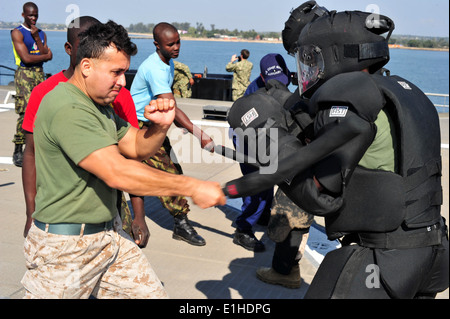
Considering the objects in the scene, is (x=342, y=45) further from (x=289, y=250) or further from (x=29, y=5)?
(x=29, y=5)

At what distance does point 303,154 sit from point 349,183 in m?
0.40

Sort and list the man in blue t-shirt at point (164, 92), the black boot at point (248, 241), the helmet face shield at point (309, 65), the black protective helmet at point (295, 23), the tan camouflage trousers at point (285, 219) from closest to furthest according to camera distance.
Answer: the helmet face shield at point (309, 65), the tan camouflage trousers at point (285, 219), the black protective helmet at point (295, 23), the man in blue t-shirt at point (164, 92), the black boot at point (248, 241)

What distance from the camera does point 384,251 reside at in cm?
255

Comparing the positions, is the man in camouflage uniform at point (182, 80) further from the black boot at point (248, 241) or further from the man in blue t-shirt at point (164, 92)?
the black boot at point (248, 241)

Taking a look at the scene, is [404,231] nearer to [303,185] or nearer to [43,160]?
[303,185]

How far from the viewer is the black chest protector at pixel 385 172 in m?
2.36

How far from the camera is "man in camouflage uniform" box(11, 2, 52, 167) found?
24.8 feet

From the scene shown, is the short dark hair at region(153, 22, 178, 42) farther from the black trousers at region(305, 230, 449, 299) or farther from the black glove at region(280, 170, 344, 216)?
the black trousers at region(305, 230, 449, 299)

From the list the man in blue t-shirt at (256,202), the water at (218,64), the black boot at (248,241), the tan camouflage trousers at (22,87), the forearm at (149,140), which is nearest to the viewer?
the forearm at (149,140)

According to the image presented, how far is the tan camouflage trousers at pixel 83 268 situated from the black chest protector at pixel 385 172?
116cm

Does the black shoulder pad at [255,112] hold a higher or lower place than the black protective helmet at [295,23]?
lower

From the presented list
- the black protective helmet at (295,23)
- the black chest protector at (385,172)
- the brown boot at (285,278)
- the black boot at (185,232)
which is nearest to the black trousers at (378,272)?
the black chest protector at (385,172)

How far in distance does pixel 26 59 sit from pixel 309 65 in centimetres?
589

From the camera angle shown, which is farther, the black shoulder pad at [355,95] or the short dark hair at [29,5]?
the short dark hair at [29,5]
